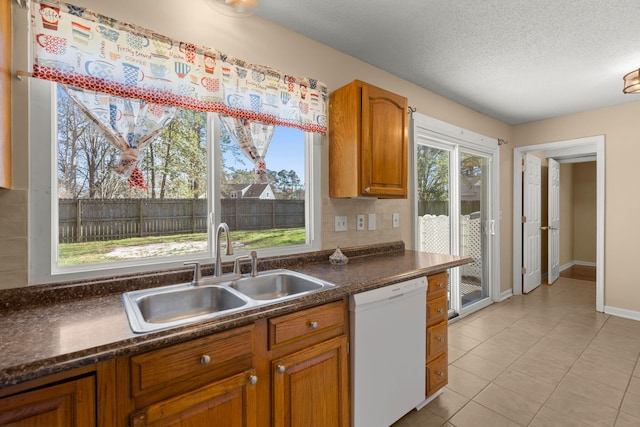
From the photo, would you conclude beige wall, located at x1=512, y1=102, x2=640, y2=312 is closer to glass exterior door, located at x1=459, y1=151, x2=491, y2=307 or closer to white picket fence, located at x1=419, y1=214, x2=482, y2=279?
glass exterior door, located at x1=459, y1=151, x2=491, y2=307

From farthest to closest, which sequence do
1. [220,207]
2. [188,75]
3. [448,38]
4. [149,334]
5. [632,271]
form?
[632,271] → [448,38] → [220,207] → [188,75] → [149,334]

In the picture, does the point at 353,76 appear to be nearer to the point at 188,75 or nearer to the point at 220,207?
the point at 188,75

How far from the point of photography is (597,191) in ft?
11.7

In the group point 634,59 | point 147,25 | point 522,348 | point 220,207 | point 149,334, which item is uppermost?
point 634,59

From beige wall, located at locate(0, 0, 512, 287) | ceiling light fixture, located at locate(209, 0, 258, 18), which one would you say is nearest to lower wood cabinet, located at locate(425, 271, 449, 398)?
beige wall, located at locate(0, 0, 512, 287)


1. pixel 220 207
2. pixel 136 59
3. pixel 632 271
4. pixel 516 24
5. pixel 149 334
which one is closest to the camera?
pixel 149 334

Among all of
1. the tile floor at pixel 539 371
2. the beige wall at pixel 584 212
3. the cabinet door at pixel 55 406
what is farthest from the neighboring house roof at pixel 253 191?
the beige wall at pixel 584 212

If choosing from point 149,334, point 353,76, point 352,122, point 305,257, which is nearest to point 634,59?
point 353,76

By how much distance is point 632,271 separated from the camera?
3.37 metres

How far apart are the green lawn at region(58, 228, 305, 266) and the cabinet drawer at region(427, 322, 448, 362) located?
1115mm

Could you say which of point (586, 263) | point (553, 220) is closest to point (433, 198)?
point (553, 220)

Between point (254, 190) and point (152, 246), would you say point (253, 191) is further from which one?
point (152, 246)

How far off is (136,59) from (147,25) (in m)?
0.22

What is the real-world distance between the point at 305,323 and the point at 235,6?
5.34 ft
